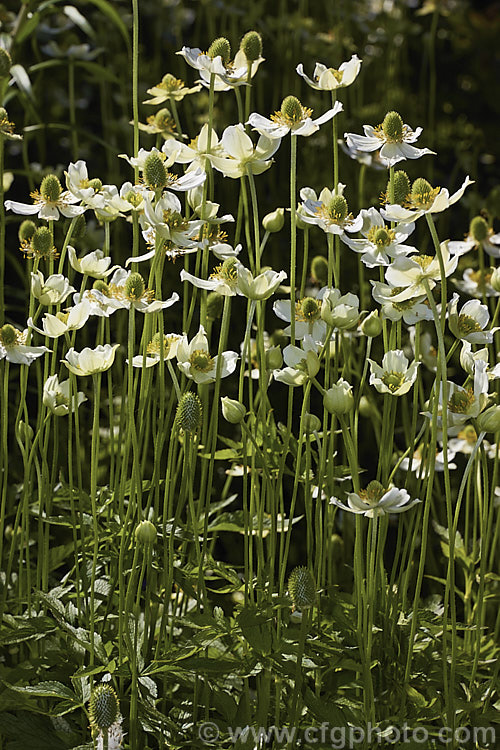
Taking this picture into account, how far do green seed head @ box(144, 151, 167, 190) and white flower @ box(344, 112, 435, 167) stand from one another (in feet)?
0.64

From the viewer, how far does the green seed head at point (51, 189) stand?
91cm

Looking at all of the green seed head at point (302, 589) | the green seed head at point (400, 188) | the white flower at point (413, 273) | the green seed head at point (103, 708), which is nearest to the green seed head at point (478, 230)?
the green seed head at point (400, 188)

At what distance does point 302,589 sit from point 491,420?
8.5 inches

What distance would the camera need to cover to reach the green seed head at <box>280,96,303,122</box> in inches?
32.1

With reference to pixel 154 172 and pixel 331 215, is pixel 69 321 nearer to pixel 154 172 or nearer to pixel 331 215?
pixel 154 172

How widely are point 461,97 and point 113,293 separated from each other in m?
2.42

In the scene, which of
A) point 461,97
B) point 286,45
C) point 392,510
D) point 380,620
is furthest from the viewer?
point 461,97

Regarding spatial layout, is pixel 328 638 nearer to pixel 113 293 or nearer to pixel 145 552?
pixel 145 552

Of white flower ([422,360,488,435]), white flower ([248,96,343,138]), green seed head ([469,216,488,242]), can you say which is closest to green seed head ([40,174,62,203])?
white flower ([248,96,343,138])

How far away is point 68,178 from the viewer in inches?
34.8

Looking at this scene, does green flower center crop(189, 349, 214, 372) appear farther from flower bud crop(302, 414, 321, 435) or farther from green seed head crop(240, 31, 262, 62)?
green seed head crop(240, 31, 262, 62)

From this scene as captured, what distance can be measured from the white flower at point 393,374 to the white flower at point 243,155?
0.69 ft

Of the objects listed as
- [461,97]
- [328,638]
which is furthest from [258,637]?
[461,97]

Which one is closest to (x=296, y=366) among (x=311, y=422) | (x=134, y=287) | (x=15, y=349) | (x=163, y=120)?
(x=311, y=422)
